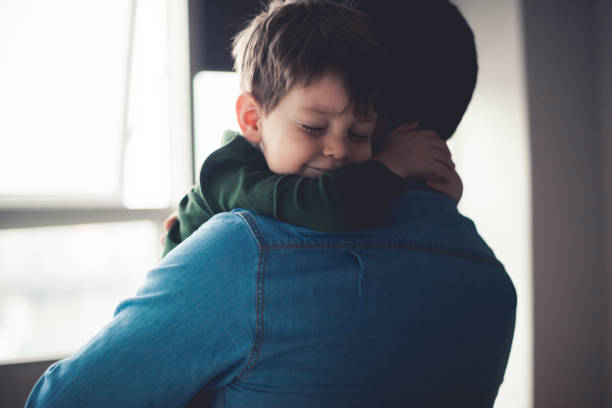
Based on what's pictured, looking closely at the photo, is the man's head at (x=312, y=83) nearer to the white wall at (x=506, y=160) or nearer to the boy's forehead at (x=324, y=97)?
the boy's forehead at (x=324, y=97)

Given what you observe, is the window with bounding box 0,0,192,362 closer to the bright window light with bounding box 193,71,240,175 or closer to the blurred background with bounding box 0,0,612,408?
the blurred background with bounding box 0,0,612,408

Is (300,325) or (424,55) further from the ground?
(424,55)

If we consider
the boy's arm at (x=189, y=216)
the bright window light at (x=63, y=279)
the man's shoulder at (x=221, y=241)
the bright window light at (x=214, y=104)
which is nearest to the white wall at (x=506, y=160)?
the bright window light at (x=214, y=104)

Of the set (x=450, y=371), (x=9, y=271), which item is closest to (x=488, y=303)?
(x=450, y=371)

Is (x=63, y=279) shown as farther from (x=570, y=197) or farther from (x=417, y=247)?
(x=570, y=197)

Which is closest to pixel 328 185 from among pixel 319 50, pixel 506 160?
pixel 319 50

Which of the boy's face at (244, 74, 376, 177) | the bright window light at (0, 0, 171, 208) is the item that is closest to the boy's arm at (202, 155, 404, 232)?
the boy's face at (244, 74, 376, 177)

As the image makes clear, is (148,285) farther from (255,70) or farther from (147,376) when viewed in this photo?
(255,70)

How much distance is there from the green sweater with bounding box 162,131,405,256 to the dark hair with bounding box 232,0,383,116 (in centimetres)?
16

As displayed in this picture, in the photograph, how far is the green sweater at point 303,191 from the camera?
Result: 0.56 meters

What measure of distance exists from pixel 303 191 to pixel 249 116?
366mm

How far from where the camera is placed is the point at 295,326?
0.52m

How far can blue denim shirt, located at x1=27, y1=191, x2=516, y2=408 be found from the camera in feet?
1.59

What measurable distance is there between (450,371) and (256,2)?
280cm
